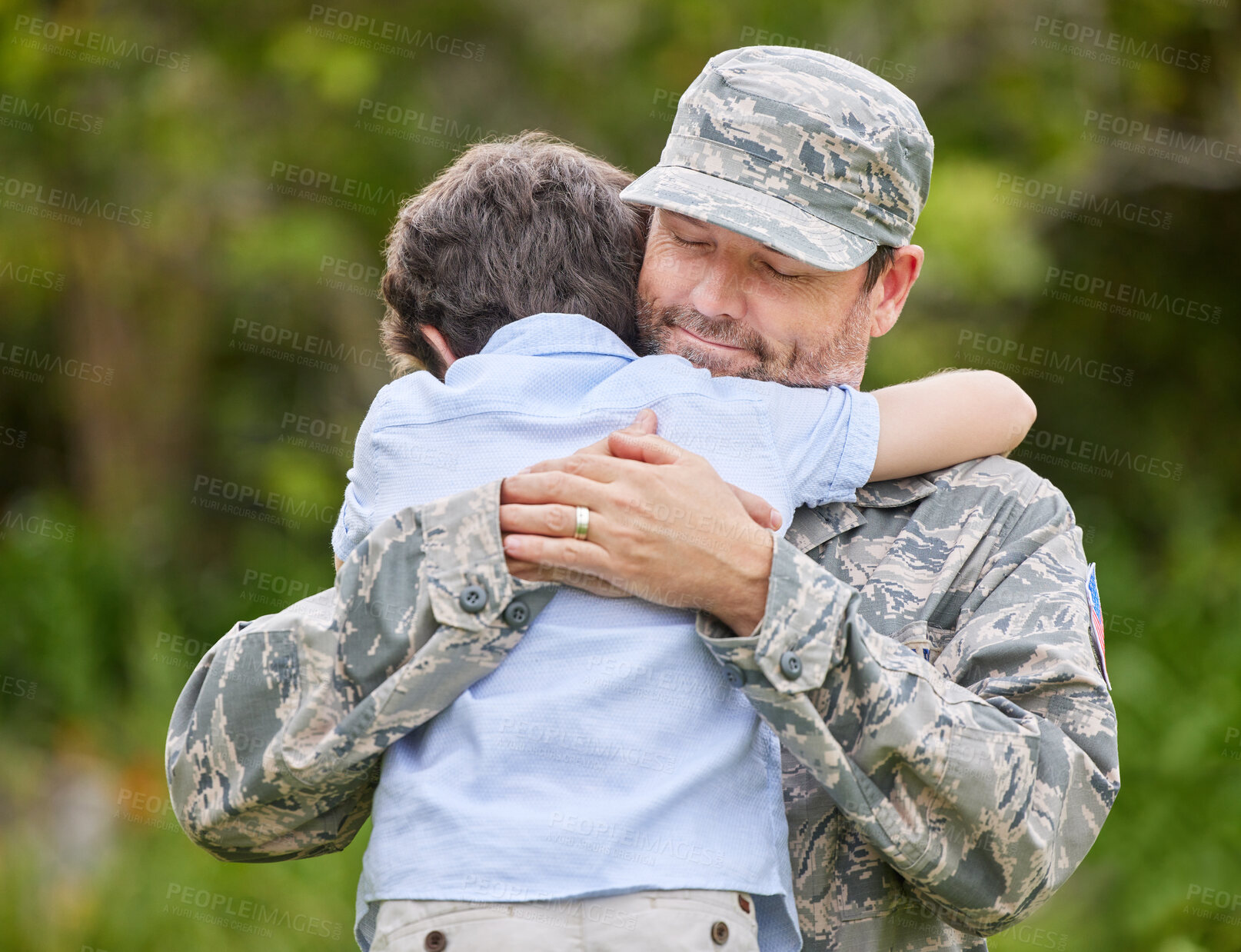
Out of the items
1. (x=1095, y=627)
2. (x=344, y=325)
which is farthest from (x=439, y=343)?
(x=344, y=325)

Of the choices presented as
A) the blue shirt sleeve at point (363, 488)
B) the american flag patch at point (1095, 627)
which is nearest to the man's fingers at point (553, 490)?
the blue shirt sleeve at point (363, 488)

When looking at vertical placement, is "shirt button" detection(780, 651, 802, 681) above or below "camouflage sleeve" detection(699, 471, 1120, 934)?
above

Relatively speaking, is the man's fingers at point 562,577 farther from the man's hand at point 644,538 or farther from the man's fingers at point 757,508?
the man's fingers at point 757,508

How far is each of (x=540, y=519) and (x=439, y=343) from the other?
1.89 feet

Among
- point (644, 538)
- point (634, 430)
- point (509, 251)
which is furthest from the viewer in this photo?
point (509, 251)

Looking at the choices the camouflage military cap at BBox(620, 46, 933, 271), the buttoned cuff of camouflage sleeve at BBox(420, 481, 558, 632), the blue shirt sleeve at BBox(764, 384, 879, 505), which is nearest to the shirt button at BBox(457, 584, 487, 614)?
the buttoned cuff of camouflage sleeve at BBox(420, 481, 558, 632)

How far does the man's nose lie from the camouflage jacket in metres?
0.51

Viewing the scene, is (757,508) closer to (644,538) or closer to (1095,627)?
(644,538)

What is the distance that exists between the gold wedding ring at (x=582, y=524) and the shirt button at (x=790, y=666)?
11.7 inches

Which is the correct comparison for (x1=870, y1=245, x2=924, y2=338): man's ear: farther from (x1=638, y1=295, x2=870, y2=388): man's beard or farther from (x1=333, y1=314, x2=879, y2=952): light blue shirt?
(x1=333, y1=314, x2=879, y2=952): light blue shirt

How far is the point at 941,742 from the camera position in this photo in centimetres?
164

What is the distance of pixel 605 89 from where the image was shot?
6.83m

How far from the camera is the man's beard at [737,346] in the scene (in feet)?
6.84

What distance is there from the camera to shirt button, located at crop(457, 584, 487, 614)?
161 cm
